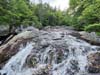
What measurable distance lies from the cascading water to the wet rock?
27 cm

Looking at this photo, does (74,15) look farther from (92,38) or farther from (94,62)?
(94,62)

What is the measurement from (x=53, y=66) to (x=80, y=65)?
1514mm

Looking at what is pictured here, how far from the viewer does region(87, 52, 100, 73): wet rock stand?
35.1ft

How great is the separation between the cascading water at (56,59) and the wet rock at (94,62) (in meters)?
0.27

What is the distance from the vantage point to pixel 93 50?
13086 mm

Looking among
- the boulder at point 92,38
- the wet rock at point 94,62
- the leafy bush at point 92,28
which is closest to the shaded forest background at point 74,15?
the leafy bush at point 92,28

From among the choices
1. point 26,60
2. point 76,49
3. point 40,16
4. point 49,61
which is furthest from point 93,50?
point 40,16

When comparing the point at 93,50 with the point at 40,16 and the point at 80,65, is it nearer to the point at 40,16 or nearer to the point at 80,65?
the point at 80,65

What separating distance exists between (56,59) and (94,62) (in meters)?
2.17

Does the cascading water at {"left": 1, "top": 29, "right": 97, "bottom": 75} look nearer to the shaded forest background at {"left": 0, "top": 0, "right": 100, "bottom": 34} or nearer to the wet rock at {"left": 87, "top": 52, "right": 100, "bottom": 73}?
the wet rock at {"left": 87, "top": 52, "right": 100, "bottom": 73}

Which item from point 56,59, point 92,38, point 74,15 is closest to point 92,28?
point 92,38

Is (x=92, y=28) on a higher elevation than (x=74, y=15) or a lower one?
higher

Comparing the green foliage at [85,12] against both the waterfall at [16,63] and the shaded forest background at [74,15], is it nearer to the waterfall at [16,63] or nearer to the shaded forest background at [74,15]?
the shaded forest background at [74,15]

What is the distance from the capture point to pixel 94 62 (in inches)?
444
